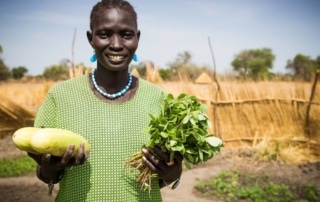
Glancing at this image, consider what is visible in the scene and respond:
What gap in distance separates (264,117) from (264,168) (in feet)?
7.17

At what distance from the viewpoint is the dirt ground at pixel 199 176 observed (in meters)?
6.14

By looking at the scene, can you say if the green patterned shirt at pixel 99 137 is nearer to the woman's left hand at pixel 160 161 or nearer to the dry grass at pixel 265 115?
the woman's left hand at pixel 160 161

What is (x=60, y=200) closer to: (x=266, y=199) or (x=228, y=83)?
(x=266, y=199)

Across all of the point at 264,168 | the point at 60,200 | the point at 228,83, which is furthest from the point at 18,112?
the point at 60,200

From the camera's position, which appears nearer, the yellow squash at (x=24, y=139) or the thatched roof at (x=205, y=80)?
the yellow squash at (x=24, y=139)

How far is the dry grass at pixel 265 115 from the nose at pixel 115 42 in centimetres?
753

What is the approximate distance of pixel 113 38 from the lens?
1.86 m

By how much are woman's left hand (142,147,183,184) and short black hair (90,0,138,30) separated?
80 cm

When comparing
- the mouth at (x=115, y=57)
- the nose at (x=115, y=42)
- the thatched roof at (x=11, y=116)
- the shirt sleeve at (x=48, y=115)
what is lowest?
the thatched roof at (x=11, y=116)

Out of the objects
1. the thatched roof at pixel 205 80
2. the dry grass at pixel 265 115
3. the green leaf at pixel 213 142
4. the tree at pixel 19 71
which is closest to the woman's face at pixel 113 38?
the green leaf at pixel 213 142

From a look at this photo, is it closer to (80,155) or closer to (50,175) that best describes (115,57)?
(80,155)

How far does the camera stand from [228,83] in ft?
33.4

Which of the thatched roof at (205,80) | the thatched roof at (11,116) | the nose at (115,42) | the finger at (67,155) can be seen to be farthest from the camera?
the thatched roof at (205,80)

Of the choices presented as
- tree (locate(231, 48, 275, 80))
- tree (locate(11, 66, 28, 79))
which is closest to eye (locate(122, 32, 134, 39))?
tree (locate(11, 66, 28, 79))
